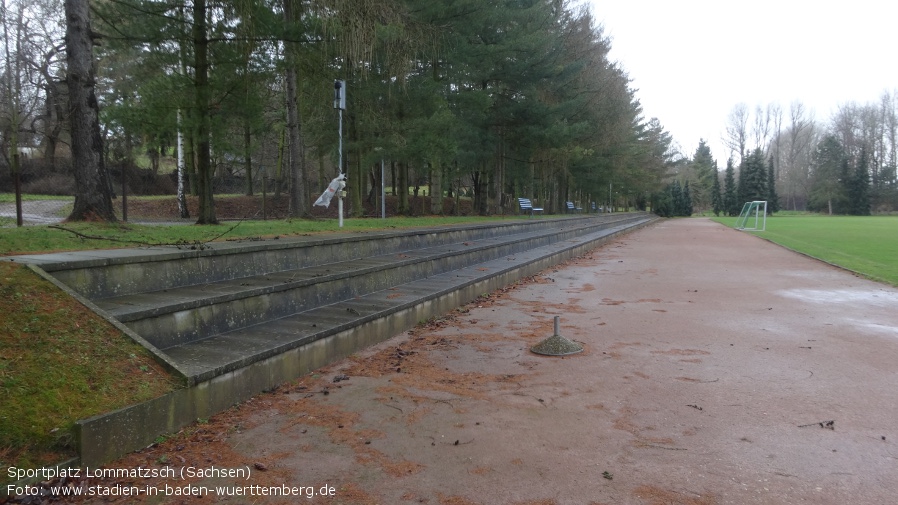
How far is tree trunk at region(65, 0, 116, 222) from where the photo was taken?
848 cm

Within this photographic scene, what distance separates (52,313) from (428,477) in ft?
8.88

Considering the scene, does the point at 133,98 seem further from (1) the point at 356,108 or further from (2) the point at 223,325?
(2) the point at 223,325

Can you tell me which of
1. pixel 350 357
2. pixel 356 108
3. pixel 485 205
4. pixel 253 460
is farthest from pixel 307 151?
pixel 253 460

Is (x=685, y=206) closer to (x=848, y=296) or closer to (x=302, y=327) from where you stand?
(x=848, y=296)

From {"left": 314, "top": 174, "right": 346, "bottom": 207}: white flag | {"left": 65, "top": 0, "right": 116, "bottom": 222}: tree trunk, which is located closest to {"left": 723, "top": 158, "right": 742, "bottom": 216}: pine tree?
{"left": 314, "top": 174, "right": 346, "bottom": 207}: white flag

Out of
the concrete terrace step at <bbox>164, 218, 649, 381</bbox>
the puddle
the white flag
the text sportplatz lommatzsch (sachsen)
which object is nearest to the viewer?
the text sportplatz lommatzsch (sachsen)

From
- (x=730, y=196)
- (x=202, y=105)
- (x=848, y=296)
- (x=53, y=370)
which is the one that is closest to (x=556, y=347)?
(x=53, y=370)

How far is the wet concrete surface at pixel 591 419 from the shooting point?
9.40 ft

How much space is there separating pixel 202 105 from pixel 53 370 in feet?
30.2

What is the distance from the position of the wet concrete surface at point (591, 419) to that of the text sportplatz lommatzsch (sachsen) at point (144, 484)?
0.21 ft

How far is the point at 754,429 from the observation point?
362 centimetres

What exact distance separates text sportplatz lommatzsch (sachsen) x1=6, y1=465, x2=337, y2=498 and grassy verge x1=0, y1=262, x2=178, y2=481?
0.23 feet

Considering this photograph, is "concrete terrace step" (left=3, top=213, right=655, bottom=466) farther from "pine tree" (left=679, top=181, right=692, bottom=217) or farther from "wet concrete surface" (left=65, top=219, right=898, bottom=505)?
"pine tree" (left=679, top=181, right=692, bottom=217)

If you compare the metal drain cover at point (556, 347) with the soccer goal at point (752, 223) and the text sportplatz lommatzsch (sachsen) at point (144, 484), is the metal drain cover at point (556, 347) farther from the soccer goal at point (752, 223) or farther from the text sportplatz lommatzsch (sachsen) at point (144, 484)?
the soccer goal at point (752, 223)
